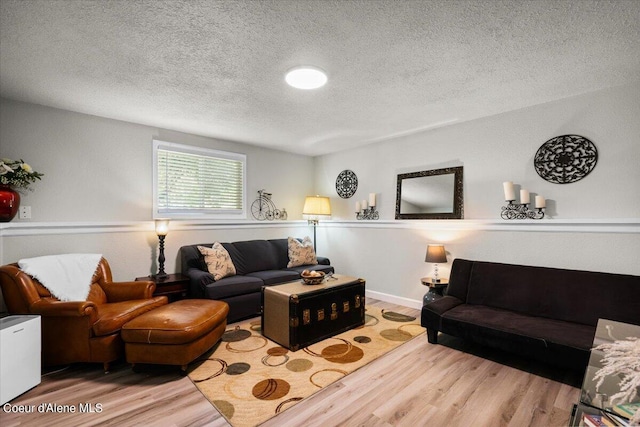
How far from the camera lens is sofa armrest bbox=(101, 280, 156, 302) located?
2932 millimetres

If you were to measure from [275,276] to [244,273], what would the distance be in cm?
51

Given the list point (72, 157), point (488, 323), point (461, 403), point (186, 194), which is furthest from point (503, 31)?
point (72, 157)

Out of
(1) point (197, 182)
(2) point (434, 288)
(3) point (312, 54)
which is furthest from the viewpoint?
(1) point (197, 182)

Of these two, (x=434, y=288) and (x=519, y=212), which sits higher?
(x=519, y=212)

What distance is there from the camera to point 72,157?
3.26 m

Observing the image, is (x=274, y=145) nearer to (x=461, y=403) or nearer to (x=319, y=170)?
(x=319, y=170)

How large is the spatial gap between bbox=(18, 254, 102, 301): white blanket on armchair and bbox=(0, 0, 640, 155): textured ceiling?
1560 mm

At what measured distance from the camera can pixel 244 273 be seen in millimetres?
4133

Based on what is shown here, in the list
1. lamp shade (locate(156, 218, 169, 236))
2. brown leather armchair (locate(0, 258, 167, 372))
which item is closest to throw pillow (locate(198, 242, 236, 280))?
lamp shade (locate(156, 218, 169, 236))

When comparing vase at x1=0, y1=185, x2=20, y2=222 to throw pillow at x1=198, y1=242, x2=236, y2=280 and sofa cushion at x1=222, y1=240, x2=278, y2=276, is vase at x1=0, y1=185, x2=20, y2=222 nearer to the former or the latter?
throw pillow at x1=198, y1=242, x2=236, y2=280

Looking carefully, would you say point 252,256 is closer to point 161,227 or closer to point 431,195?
point 161,227

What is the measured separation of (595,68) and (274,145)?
382 centimetres

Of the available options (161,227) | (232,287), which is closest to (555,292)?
(232,287)

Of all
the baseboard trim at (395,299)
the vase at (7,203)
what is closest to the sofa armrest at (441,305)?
the baseboard trim at (395,299)
